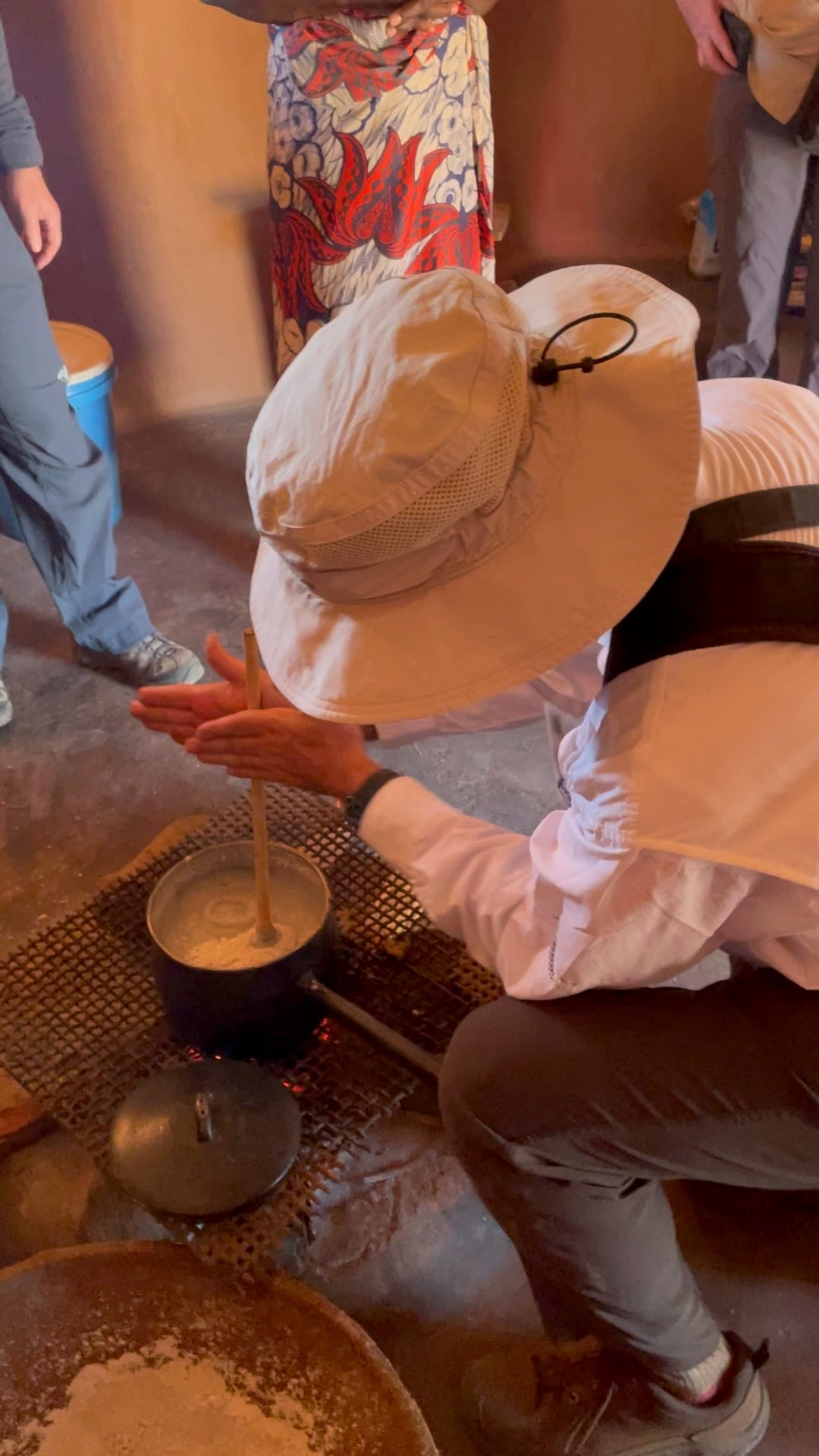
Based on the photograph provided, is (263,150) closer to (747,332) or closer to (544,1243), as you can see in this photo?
(747,332)

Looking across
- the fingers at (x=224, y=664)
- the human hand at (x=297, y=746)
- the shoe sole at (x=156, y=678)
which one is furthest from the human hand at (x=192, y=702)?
the shoe sole at (x=156, y=678)

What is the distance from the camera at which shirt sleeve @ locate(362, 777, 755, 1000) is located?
31.2 inches

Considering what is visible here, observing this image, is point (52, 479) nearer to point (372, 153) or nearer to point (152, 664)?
point (152, 664)

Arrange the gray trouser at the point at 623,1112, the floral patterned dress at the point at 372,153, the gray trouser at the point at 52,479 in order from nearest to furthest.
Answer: the gray trouser at the point at 623,1112 → the gray trouser at the point at 52,479 → the floral patterned dress at the point at 372,153

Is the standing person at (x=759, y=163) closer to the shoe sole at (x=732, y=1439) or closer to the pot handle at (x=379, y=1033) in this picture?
the pot handle at (x=379, y=1033)

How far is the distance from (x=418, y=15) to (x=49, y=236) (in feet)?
2.46

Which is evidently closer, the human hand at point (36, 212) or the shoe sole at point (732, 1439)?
the shoe sole at point (732, 1439)

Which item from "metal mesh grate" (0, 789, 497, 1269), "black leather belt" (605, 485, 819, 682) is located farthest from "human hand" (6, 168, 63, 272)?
"black leather belt" (605, 485, 819, 682)

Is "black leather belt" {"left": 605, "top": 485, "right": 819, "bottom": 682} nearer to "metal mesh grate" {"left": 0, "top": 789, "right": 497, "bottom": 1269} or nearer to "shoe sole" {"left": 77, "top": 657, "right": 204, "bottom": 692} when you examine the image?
"metal mesh grate" {"left": 0, "top": 789, "right": 497, "bottom": 1269}

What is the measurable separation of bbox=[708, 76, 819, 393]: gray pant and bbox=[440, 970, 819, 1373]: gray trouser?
1886 millimetres

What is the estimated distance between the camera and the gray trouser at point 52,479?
175 cm

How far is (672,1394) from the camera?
1.11 metres

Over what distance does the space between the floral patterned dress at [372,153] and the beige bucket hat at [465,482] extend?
51.1 inches

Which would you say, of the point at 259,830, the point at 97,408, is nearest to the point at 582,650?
the point at 259,830
